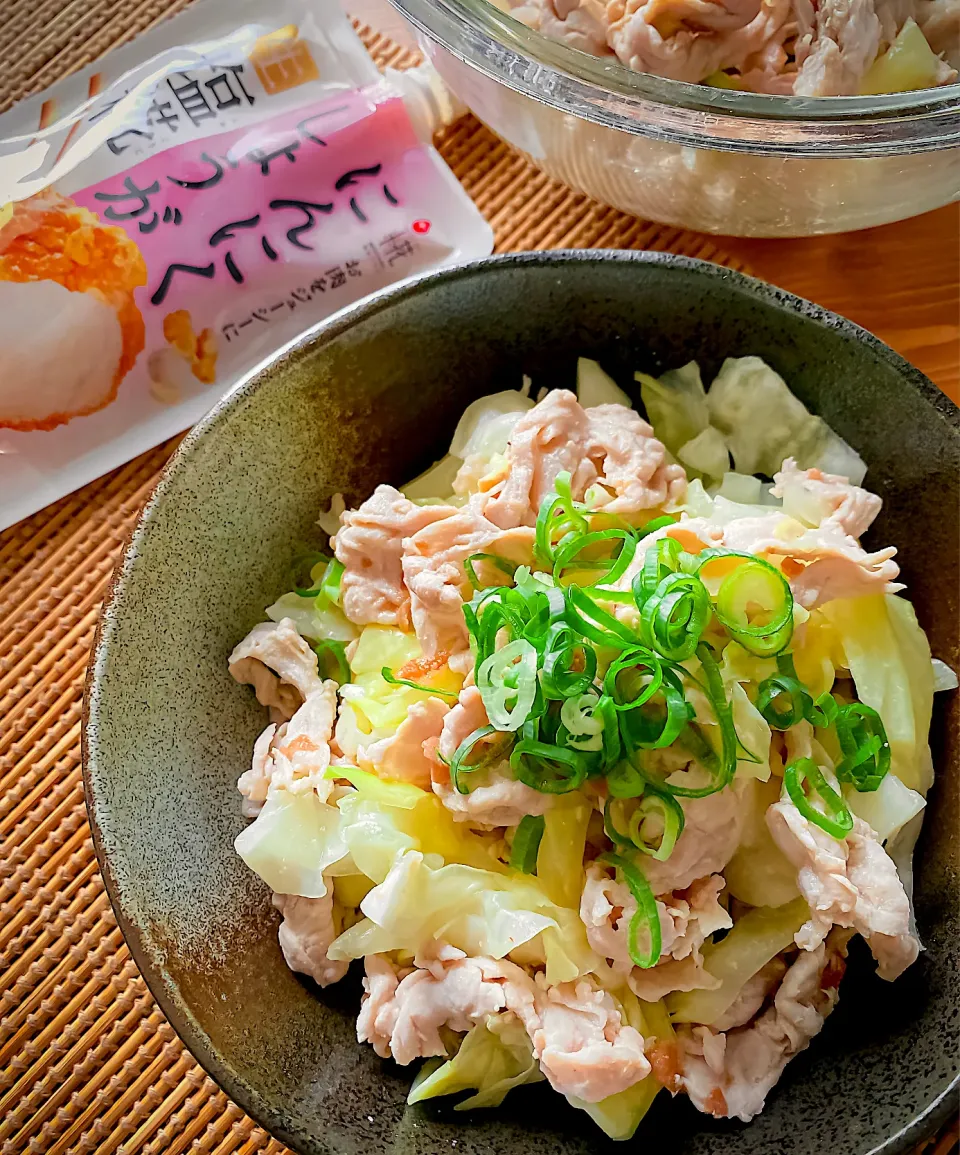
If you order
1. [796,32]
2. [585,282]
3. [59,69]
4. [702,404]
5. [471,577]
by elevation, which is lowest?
[702,404]

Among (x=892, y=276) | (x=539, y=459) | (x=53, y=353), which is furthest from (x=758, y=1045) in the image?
(x=53, y=353)

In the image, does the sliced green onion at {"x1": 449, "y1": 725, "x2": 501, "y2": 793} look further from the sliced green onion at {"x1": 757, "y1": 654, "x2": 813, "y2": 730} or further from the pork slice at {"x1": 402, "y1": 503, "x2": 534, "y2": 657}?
the sliced green onion at {"x1": 757, "y1": 654, "x2": 813, "y2": 730}

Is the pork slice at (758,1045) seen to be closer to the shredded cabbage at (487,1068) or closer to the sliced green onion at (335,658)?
the shredded cabbage at (487,1068)

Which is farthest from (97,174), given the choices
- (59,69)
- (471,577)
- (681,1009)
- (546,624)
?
(681,1009)

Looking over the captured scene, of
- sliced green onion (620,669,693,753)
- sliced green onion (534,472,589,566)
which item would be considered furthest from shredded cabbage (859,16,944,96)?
sliced green onion (620,669,693,753)

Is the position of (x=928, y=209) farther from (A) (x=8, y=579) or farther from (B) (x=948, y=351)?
(A) (x=8, y=579)

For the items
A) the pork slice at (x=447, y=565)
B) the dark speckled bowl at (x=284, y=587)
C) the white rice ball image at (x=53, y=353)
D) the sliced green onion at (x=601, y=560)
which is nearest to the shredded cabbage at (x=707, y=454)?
the dark speckled bowl at (x=284, y=587)
